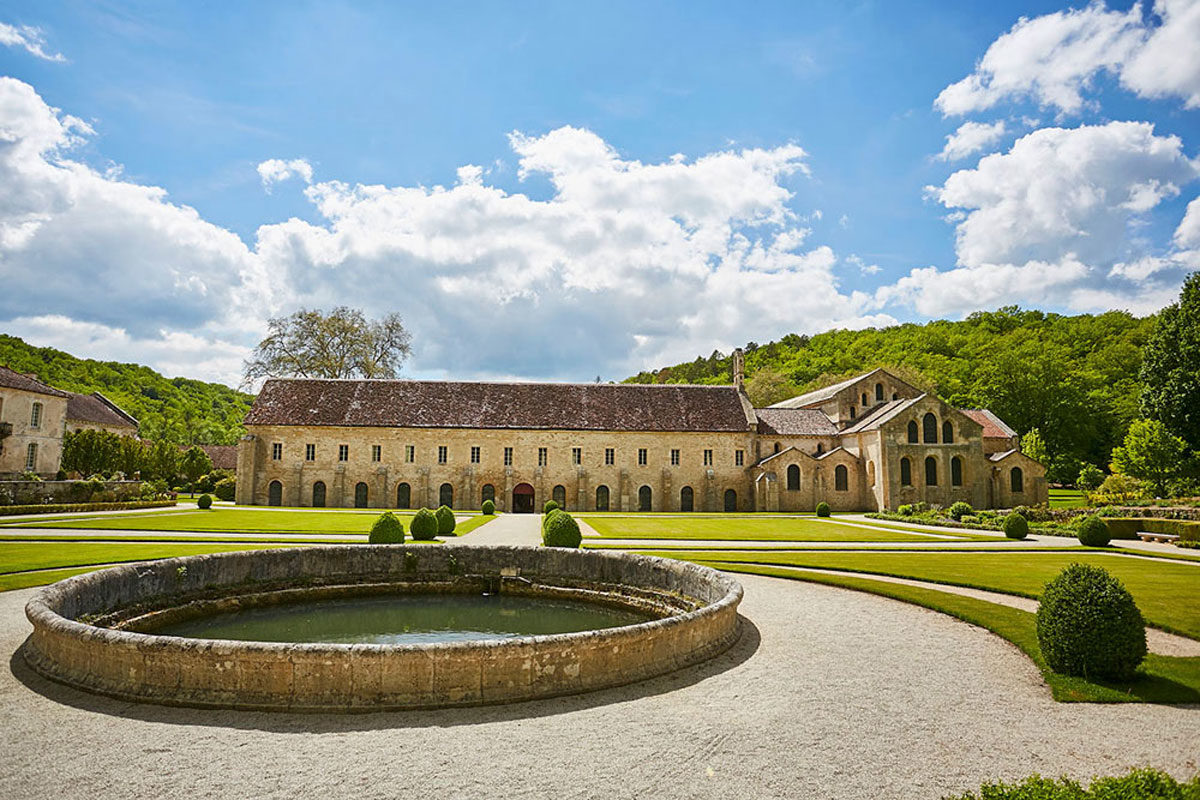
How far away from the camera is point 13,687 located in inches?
309

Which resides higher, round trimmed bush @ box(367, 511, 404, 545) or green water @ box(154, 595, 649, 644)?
round trimmed bush @ box(367, 511, 404, 545)

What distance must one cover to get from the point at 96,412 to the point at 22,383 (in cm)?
1732

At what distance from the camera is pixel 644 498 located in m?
48.1

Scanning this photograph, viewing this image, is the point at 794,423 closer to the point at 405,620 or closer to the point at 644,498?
the point at 644,498

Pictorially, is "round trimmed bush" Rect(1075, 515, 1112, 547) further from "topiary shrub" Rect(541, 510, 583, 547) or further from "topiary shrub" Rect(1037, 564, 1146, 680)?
"topiary shrub" Rect(1037, 564, 1146, 680)

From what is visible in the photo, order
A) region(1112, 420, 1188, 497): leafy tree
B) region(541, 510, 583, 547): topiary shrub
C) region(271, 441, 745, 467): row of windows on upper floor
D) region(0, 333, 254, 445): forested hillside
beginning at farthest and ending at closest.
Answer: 1. region(0, 333, 254, 445): forested hillside
2. region(271, 441, 745, 467): row of windows on upper floor
3. region(1112, 420, 1188, 497): leafy tree
4. region(541, 510, 583, 547): topiary shrub

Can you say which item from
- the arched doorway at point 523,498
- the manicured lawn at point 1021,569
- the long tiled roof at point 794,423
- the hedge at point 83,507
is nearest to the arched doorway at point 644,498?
the arched doorway at point 523,498

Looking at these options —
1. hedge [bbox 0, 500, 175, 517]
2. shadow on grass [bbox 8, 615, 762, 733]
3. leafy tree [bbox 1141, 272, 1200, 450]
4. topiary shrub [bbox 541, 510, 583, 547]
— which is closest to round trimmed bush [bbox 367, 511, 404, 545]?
topiary shrub [bbox 541, 510, 583, 547]

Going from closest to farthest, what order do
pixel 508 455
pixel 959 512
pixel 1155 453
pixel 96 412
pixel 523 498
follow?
pixel 959 512 < pixel 1155 453 < pixel 508 455 < pixel 523 498 < pixel 96 412

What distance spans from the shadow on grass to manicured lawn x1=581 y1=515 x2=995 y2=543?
746 inches

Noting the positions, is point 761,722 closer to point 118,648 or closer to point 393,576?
point 118,648

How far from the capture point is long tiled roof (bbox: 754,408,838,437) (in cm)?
4994

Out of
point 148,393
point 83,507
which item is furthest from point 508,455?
point 148,393

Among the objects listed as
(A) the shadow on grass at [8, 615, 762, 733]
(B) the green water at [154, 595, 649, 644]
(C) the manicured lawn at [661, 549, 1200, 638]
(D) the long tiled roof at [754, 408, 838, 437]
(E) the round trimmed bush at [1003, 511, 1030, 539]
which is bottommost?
(B) the green water at [154, 595, 649, 644]
